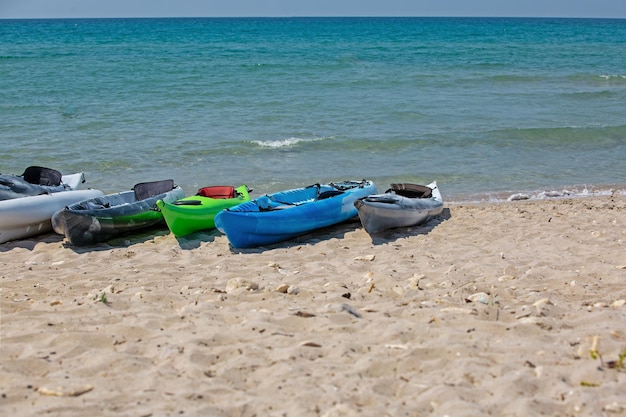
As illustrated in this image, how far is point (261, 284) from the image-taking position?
5.73 metres

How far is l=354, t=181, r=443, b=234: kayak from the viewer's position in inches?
308

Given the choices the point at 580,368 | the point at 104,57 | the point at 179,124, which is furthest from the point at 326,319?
the point at 104,57

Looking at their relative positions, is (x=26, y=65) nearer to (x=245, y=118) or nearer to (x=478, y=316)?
(x=245, y=118)

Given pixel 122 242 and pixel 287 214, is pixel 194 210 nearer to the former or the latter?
pixel 122 242

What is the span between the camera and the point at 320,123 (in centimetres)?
1562

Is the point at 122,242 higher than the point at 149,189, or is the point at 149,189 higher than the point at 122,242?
the point at 149,189

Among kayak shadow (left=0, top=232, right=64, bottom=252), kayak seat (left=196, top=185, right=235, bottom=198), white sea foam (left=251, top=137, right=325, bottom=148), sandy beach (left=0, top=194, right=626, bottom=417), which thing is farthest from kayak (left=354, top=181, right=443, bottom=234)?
white sea foam (left=251, top=137, right=325, bottom=148)

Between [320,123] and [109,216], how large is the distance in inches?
329

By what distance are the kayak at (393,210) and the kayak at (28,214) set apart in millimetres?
3819

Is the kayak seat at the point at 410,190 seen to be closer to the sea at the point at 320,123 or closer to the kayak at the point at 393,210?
the kayak at the point at 393,210

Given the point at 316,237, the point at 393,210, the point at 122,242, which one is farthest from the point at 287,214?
the point at 122,242

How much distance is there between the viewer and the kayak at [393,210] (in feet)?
25.6

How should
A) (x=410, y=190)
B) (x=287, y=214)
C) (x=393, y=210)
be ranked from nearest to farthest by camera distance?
(x=287, y=214) < (x=393, y=210) < (x=410, y=190)

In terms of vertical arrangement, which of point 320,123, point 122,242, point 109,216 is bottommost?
point 122,242
